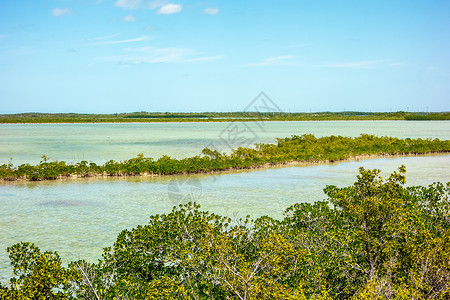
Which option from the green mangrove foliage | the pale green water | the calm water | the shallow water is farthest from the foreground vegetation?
the green mangrove foliage

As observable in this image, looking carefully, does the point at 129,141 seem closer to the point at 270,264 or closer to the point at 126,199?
the point at 126,199

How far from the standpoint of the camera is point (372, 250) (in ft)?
A: 20.5

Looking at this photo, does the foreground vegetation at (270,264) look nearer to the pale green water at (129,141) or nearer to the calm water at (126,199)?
the calm water at (126,199)

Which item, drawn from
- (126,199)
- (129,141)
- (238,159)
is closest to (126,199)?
(126,199)

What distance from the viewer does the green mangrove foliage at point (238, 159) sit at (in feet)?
63.0

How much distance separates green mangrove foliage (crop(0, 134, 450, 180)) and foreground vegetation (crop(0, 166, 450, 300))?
13.1m

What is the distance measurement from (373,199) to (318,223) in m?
2.19

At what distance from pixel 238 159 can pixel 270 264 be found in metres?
16.4

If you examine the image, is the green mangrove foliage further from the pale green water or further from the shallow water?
the pale green water

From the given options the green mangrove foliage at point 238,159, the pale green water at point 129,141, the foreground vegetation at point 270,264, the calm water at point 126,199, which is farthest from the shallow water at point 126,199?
the foreground vegetation at point 270,264

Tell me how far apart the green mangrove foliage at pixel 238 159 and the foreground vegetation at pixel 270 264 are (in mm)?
13071

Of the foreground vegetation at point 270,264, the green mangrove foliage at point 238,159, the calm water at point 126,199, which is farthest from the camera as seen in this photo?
the green mangrove foliage at point 238,159

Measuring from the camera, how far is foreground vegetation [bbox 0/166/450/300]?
5336 mm

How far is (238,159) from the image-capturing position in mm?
22281
